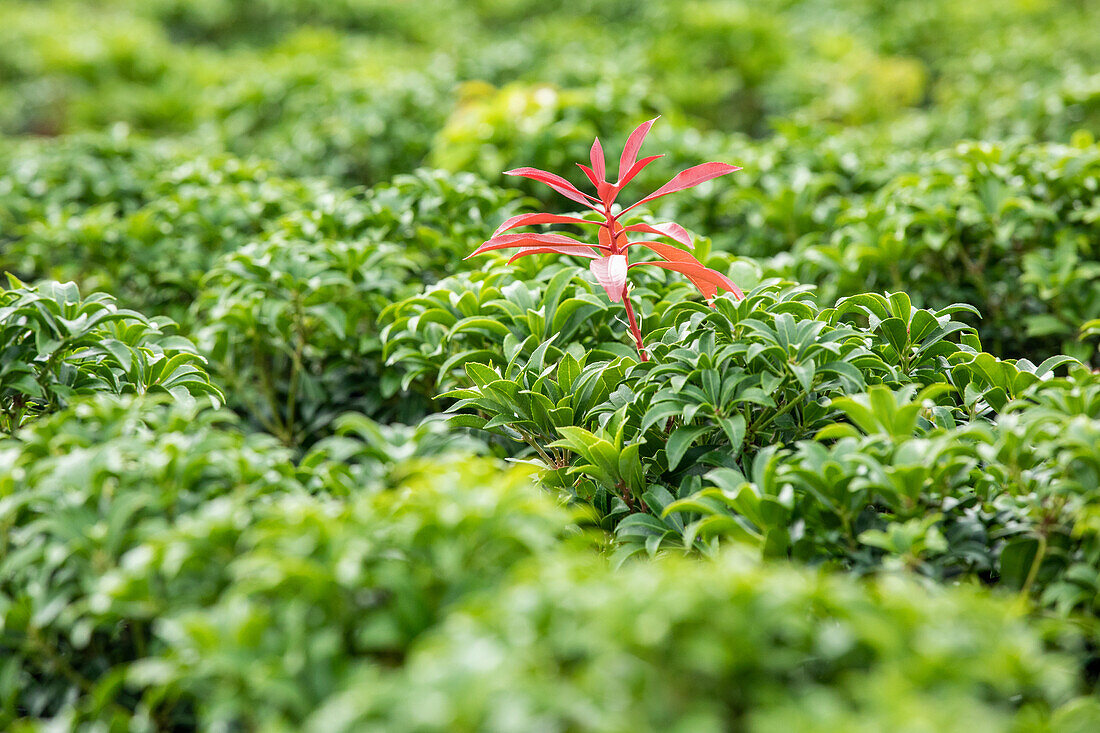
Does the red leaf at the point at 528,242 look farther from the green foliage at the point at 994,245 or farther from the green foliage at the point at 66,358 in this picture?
the green foliage at the point at 994,245

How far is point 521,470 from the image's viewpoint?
1468 mm

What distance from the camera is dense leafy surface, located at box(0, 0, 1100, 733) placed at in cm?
120

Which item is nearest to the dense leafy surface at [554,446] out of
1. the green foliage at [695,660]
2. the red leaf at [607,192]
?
the green foliage at [695,660]

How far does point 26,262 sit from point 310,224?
1190mm

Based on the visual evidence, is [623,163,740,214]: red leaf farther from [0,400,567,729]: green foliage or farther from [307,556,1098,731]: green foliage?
[307,556,1098,731]: green foliage

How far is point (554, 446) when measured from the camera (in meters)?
1.89

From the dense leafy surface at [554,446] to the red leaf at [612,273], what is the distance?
0.02m

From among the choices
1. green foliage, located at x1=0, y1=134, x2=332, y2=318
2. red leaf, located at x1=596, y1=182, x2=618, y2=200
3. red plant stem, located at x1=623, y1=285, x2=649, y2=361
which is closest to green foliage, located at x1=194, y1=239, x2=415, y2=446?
green foliage, located at x1=0, y1=134, x2=332, y2=318

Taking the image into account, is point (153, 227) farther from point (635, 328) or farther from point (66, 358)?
point (635, 328)

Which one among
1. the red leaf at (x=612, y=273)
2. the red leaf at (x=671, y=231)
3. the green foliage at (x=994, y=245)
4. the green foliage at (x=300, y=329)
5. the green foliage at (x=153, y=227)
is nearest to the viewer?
the red leaf at (x=612, y=273)

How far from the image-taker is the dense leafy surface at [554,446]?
3.92ft

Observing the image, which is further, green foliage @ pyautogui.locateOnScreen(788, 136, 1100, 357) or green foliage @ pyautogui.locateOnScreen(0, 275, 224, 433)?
green foliage @ pyautogui.locateOnScreen(788, 136, 1100, 357)

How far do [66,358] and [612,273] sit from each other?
4.27 feet

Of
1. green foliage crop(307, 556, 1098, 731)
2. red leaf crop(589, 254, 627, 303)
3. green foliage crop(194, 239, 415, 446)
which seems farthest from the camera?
green foliage crop(194, 239, 415, 446)
